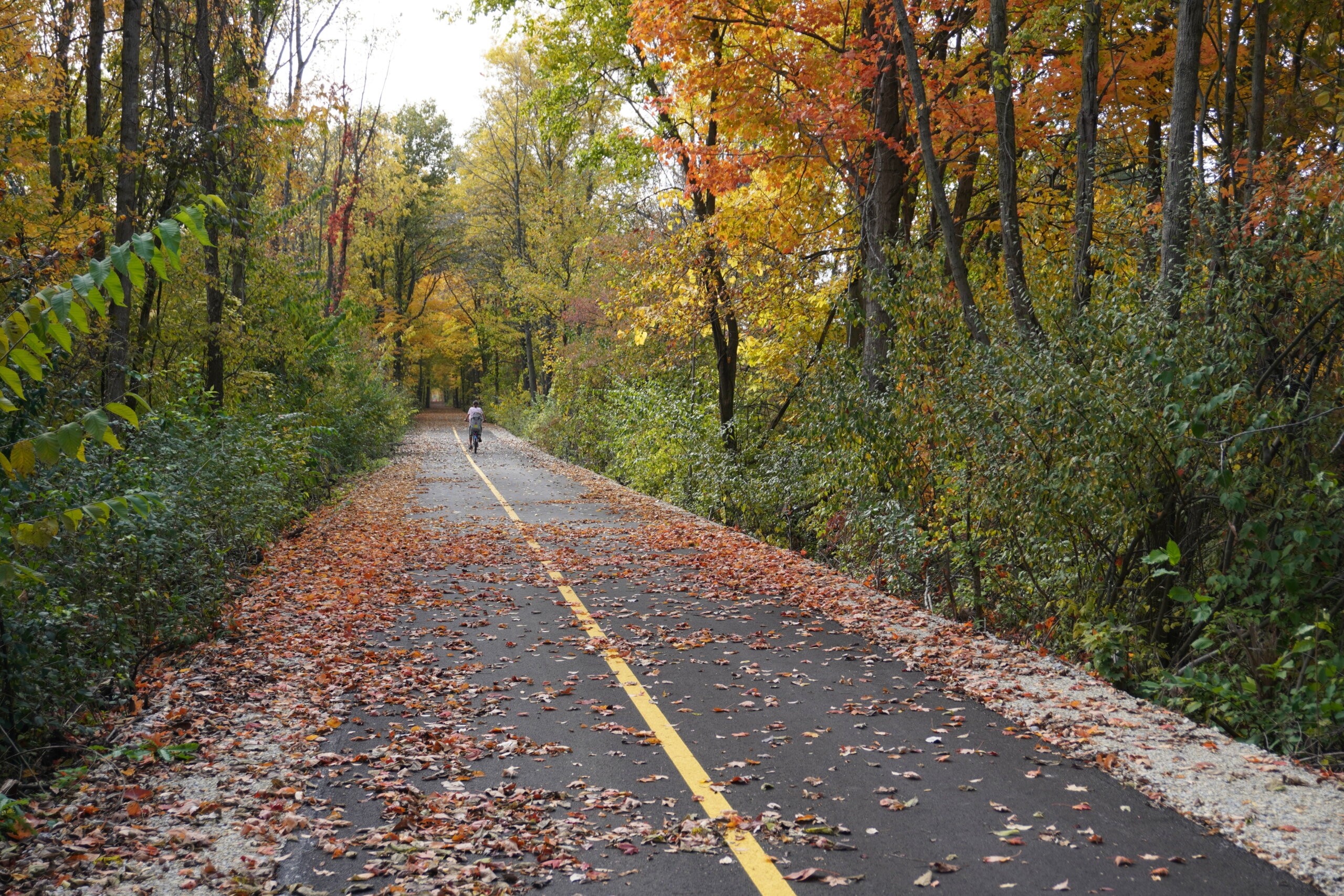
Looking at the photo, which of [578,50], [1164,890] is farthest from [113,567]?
[578,50]

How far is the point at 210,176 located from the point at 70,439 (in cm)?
1225

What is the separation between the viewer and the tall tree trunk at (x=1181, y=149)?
7328mm

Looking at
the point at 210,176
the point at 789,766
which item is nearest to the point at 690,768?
the point at 789,766

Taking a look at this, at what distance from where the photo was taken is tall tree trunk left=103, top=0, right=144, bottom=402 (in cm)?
1030

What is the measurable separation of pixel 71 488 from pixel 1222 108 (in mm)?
18315

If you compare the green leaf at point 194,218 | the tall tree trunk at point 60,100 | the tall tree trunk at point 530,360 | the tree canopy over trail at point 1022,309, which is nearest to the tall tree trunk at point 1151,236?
the tree canopy over trail at point 1022,309

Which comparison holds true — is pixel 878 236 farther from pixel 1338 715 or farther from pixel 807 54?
pixel 1338 715

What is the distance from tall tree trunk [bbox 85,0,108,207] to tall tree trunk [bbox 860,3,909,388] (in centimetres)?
1000

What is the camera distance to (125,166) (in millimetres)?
10336

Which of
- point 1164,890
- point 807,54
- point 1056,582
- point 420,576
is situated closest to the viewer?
point 1164,890

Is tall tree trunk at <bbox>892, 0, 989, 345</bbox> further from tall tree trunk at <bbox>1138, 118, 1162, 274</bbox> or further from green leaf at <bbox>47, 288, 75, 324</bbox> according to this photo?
green leaf at <bbox>47, 288, 75, 324</bbox>

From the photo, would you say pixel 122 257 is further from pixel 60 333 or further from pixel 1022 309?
pixel 1022 309

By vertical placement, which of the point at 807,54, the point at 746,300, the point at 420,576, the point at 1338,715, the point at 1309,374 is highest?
the point at 807,54

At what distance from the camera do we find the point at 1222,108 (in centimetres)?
1595
